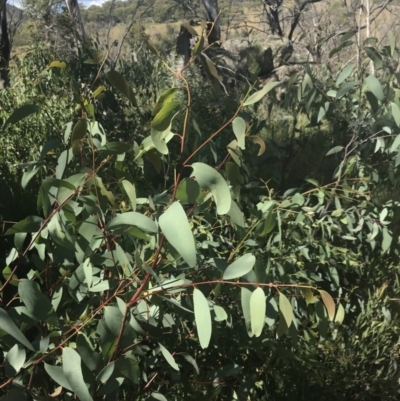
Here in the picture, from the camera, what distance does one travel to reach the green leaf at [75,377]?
807 millimetres

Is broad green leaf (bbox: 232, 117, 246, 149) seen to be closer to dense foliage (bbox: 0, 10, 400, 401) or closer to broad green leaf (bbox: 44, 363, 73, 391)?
dense foliage (bbox: 0, 10, 400, 401)

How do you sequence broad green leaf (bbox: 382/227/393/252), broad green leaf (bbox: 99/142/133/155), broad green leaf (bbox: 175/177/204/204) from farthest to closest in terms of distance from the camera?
broad green leaf (bbox: 382/227/393/252)
broad green leaf (bbox: 99/142/133/155)
broad green leaf (bbox: 175/177/204/204)

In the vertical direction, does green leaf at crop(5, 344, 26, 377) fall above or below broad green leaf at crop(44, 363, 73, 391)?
above

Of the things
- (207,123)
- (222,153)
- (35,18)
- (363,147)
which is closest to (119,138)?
(207,123)

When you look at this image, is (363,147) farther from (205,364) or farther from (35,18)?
(35,18)

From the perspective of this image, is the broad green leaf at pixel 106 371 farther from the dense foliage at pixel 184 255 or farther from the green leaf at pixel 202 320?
the green leaf at pixel 202 320

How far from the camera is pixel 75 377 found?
32.0 inches

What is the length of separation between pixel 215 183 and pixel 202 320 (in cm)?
21

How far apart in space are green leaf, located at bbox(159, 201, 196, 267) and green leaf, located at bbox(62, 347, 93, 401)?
0.27m

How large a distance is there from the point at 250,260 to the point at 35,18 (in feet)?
24.3

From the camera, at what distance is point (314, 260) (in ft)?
5.76

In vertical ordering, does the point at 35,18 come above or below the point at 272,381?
above

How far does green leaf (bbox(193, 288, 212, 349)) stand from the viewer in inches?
30.8

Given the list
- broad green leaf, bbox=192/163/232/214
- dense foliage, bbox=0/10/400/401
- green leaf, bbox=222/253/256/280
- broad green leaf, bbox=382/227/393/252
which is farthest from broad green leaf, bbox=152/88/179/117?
broad green leaf, bbox=382/227/393/252
